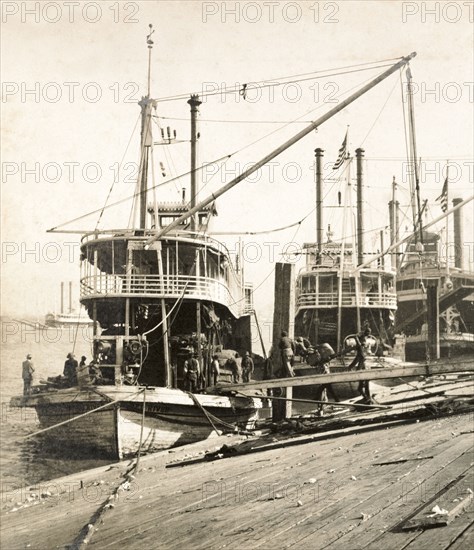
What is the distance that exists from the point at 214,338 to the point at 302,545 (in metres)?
19.8

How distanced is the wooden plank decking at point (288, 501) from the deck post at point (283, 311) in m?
2.88

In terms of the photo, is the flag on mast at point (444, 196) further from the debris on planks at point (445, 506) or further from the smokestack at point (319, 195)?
the debris on planks at point (445, 506)

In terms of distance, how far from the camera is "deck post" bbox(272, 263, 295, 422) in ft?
38.0

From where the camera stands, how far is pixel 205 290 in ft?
66.6

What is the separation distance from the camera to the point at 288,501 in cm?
507

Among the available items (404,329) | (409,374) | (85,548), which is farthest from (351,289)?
(85,548)

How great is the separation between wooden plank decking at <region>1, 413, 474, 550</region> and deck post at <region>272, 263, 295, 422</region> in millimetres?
2878

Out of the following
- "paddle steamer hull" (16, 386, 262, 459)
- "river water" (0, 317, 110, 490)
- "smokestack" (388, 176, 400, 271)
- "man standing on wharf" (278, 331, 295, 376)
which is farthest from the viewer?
"smokestack" (388, 176, 400, 271)

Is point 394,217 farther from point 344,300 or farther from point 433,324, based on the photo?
point 433,324

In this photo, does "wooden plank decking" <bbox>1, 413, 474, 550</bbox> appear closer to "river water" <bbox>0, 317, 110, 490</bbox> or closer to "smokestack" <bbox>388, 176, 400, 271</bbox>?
"river water" <bbox>0, 317, 110, 490</bbox>

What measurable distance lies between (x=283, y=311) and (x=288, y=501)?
22.0 ft

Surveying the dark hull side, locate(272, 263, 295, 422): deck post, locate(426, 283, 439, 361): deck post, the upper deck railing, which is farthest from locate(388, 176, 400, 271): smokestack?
locate(272, 263, 295, 422): deck post

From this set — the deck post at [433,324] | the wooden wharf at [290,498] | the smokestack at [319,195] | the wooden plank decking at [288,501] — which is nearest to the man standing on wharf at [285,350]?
the wooden wharf at [290,498]

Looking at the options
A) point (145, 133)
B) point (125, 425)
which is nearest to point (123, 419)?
point (125, 425)
